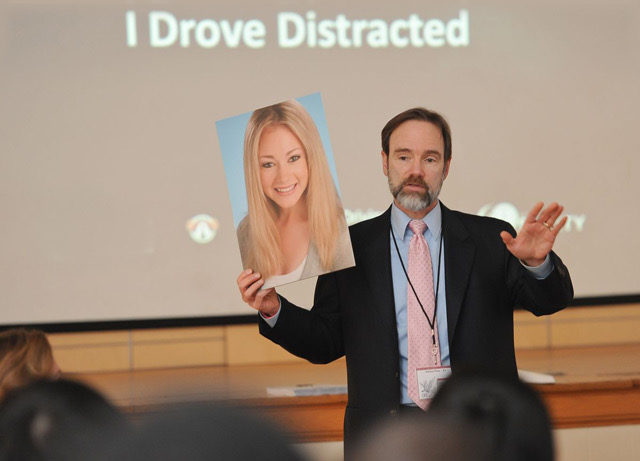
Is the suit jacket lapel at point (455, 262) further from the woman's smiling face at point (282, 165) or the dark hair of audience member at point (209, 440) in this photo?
the dark hair of audience member at point (209, 440)

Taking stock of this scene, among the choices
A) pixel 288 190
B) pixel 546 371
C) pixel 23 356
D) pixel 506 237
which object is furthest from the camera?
pixel 546 371

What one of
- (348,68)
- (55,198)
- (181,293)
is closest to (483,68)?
(348,68)

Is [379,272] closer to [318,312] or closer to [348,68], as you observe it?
[318,312]

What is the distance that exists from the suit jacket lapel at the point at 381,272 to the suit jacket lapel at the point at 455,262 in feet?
0.44

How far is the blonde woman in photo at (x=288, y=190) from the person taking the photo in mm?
2152

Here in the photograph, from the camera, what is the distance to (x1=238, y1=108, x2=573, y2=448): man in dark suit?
6.67ft

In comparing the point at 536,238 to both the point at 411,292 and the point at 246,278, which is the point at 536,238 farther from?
the point at 246,278

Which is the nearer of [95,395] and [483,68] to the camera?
[95,395]

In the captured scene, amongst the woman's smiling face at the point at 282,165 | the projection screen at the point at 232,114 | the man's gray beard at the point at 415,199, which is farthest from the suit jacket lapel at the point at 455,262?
the projection screen at the point at 232,114

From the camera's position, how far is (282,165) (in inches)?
85.2

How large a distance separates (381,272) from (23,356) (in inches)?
34.4


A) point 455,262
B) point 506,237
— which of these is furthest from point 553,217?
point 455,262

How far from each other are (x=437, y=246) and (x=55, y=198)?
2704 mm

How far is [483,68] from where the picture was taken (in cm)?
460
